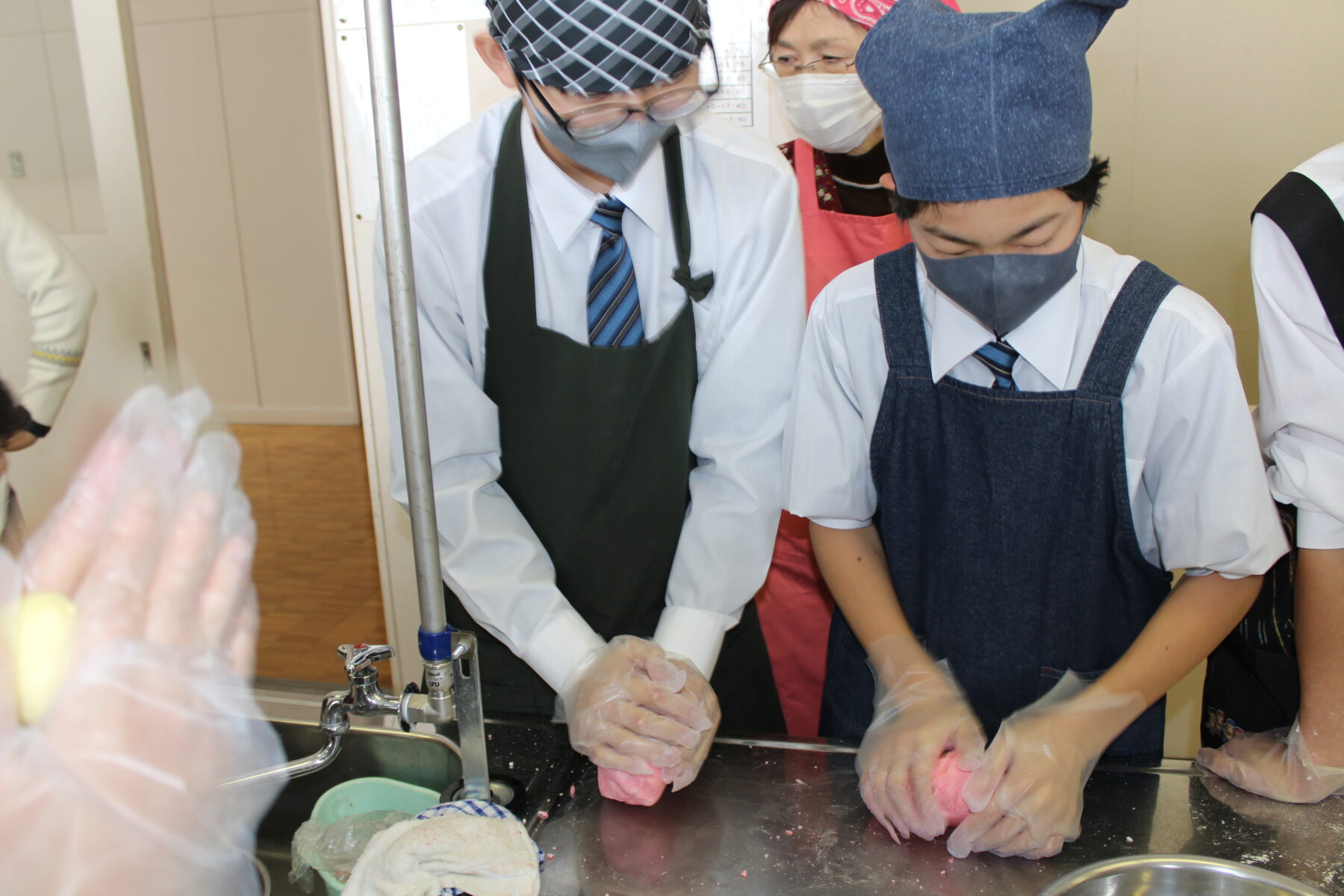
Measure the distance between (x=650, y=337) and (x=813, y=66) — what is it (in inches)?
28.3

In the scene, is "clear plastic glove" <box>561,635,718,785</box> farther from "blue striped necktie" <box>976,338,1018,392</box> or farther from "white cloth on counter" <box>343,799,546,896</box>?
"blue striped necktie" <box>976,338,1018,392</box>

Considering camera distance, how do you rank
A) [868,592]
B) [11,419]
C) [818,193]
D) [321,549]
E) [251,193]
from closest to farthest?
[11,419] < [868,592] < [818,193] < [321,549] < [251,193]

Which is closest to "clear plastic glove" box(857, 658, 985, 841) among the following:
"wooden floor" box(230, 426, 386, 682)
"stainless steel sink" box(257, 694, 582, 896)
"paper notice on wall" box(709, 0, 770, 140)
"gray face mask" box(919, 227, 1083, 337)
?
"stainless steel sink" box(257, 694, 582, 896)

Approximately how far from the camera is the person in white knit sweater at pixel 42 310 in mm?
612

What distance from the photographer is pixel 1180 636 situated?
1109 mm

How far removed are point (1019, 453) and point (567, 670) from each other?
638 millimetres

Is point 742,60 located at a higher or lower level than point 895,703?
higher

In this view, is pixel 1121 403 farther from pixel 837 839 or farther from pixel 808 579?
pixel 808 579

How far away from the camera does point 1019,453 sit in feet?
3.78

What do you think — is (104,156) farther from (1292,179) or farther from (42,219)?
(1292,179)

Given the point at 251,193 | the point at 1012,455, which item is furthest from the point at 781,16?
the point at 251,193

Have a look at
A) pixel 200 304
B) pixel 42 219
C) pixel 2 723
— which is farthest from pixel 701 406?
pixel 200 304

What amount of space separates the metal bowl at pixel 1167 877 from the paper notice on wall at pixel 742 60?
163cm

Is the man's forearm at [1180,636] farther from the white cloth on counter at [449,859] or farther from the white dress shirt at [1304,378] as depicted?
the white cloth on counter at [449,859]
